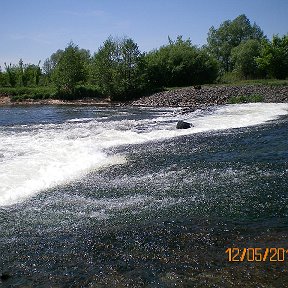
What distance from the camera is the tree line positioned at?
5759 centimetres

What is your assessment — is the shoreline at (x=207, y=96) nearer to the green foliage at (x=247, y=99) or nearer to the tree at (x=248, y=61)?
the green foliage at (x=247, y=99)

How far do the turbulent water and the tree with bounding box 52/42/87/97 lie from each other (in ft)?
136

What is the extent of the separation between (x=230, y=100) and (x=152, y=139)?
24799 mm

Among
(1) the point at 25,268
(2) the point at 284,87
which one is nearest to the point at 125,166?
(1) the point at 25,268

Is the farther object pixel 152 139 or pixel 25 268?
pixel 152 139

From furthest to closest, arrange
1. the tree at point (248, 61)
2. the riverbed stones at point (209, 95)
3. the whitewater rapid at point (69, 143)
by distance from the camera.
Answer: the tree at point (248, 61) → the riverbed stones at point (209, 95) → the whitewater rapid at point (69, 143)

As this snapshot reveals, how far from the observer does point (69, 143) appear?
21250 mm

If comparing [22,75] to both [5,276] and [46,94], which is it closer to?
[46,94]

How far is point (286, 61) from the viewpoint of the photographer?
65688 millimetres

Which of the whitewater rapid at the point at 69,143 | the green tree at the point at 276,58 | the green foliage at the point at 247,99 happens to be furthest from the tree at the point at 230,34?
the whitewater rapid at the point at 69,143

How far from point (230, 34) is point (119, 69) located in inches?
2287

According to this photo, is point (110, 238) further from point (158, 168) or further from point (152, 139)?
point (152, 139)
